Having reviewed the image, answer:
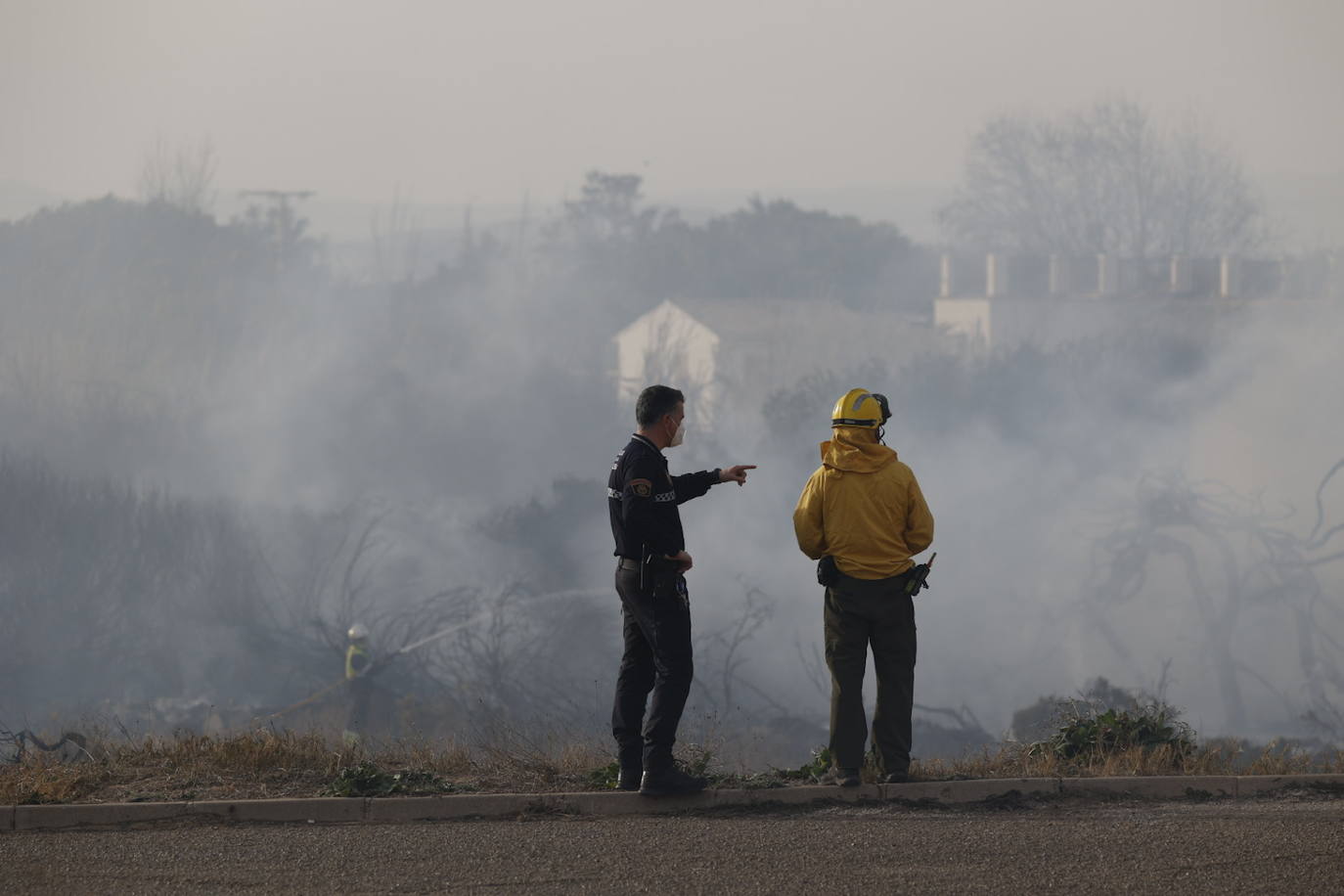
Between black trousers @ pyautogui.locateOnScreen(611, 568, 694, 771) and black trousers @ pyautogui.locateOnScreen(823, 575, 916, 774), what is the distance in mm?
688

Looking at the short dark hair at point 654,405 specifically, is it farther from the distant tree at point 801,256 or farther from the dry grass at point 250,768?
the distant tree at point 801,256

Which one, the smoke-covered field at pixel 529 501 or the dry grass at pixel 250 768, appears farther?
the smoke-covered field at pixel 529 501

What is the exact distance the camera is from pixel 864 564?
668 cm

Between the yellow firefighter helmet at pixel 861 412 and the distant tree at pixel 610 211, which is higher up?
the distant tree at pixel 610 211

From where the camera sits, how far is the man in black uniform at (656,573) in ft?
20.8

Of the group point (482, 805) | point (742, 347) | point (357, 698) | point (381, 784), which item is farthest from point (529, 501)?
point (482, 805)

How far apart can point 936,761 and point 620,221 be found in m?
75.0

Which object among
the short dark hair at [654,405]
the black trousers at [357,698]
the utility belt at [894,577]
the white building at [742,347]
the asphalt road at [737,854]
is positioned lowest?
the black trousers at [357,698]

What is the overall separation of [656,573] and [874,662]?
1130 mm

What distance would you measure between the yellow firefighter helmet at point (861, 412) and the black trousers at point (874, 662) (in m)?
0.69

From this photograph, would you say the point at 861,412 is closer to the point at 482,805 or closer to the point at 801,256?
the point at 482,805

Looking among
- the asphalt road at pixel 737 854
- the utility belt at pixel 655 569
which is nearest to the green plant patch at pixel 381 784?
the asphalt road at pixel 737 854

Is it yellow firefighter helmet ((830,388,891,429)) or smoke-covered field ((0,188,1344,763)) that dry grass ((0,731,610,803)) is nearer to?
yellow firefighter helmet ((830,388,891,429))

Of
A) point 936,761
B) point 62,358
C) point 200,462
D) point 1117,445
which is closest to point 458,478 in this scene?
point 200,462
